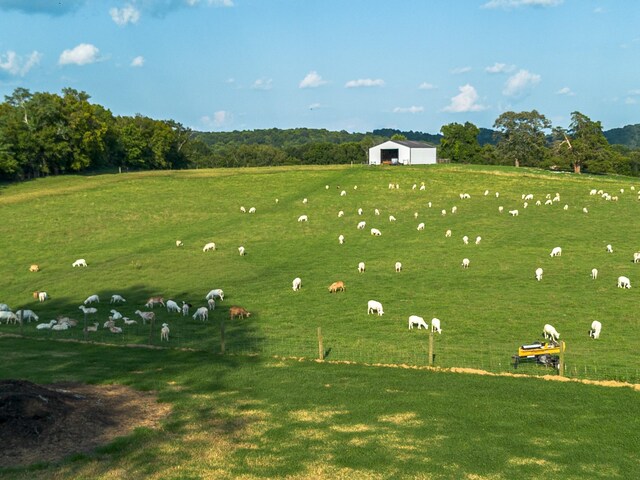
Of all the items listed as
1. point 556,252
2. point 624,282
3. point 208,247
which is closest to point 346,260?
point 208,247

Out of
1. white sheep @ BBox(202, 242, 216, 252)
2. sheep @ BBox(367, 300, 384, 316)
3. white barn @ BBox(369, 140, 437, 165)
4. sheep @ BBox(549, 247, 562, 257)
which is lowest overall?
sheep @ BBox(367, 300, 384, 316)

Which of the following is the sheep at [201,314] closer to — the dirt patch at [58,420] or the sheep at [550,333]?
the dirt patch at [58,420]

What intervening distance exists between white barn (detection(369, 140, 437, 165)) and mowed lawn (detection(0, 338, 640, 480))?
10734 cm

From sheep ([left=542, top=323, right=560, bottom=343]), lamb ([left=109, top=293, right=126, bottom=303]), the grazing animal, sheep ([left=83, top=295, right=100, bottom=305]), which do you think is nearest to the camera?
sheep ([left=542, top=323, right=560, bottom=343])

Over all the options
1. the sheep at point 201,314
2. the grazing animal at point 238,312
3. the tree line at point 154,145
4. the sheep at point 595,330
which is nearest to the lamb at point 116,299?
the sheep at point 201,314

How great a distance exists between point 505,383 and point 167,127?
135 metres

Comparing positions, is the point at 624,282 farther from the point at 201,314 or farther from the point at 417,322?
the point at 201,314

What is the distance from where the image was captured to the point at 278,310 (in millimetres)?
38156

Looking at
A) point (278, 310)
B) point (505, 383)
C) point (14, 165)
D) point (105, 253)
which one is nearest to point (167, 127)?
point (14, 165)

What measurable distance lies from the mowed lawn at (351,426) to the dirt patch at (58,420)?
63 centimetres

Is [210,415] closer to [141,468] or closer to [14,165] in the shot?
[141,468]

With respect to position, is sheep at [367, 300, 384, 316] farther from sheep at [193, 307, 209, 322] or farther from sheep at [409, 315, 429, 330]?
sheep at [193, 307, 209, 322]

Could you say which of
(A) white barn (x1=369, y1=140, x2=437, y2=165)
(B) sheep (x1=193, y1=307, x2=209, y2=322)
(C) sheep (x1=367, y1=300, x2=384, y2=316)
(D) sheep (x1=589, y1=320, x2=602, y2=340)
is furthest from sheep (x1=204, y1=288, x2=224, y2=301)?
(A) white barn (x1=369, y1=140, x2=437, y2=165)

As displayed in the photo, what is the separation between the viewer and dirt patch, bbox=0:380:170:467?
15.2 m
